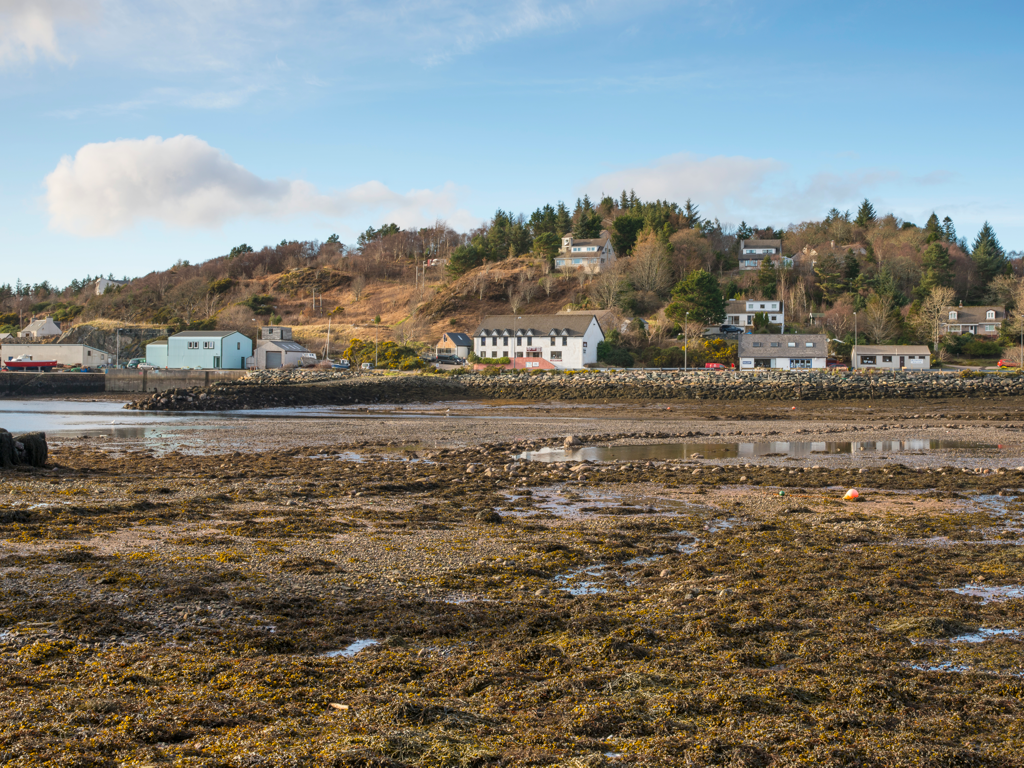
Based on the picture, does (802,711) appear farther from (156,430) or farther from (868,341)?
(868,341)

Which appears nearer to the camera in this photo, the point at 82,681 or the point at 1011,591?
the point at 82,681

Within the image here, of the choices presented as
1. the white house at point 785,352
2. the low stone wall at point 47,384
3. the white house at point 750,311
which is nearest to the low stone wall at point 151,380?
the low stone wall at point 47,384

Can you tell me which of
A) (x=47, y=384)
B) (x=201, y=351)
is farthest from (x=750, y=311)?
(x=47, y=384)

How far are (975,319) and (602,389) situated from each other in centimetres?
6210

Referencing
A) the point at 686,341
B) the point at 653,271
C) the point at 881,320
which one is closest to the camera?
the point at 686,341

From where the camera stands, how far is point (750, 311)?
94.1 meters

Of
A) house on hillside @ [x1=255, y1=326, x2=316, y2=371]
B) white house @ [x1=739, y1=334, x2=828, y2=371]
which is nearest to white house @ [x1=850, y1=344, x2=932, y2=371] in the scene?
white house @ [x1=739, y1=334, x2=828, y2=371]

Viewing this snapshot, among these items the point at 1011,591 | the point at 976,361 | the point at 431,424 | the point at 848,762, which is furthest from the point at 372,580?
the point at 976,361

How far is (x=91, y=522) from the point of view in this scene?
1158 cm

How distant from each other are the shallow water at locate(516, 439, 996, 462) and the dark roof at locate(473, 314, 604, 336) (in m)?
53.2

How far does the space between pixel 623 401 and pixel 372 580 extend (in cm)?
4152

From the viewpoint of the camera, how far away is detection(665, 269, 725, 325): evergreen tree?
79.7 metres

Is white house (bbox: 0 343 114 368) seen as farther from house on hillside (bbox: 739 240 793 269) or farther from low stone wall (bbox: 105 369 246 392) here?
house on hillside (bbox: 739 240 793 269)

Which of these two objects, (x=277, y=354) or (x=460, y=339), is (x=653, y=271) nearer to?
(x=460, y=339)
